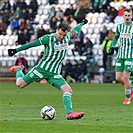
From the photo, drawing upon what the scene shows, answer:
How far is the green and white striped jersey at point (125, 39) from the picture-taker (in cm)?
1719

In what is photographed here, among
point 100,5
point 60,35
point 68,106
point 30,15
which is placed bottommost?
point 68,106

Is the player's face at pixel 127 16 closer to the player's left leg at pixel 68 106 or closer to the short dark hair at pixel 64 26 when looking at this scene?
the short dark hair at pixel 64 26

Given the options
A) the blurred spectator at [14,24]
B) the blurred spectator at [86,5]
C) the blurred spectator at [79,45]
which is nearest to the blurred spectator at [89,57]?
the blurred spectator at [79,45]

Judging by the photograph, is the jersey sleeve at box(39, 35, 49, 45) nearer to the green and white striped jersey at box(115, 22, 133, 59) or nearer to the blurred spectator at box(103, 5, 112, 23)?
the green and white striped jersey at box(115, 22, 133, 59)

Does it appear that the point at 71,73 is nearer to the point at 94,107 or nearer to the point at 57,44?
the point at 94,107

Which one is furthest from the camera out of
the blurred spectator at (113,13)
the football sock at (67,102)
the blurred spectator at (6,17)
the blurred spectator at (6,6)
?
the blurred spectator at (6,6)

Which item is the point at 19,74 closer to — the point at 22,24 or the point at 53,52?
the point at 53,52

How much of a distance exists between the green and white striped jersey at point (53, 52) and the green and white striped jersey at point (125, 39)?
3.76 metres

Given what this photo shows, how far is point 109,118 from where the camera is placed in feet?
44.6

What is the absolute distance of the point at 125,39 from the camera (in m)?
17.4

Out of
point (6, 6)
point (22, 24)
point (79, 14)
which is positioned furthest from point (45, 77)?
point (6, 6)

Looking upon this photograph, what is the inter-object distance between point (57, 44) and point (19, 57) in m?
18.7

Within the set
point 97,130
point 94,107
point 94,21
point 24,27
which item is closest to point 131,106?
point 94,107

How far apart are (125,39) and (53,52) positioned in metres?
4.17
